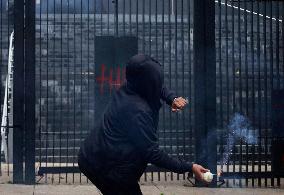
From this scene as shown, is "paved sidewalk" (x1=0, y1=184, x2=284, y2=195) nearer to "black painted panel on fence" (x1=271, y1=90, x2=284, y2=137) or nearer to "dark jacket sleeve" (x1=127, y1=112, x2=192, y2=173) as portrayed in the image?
"black painted panel on fence" (x1=271, y1=90, x2=284, y2=137)

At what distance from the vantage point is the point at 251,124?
10.1 meters

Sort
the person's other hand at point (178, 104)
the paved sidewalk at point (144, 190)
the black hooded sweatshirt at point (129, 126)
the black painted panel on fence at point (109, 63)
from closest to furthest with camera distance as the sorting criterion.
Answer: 1. the black hooded sweatshirt at point (129, 126)
2. the person's other hand at point (178, 104)
3. the paved sidewalk at point (144, 190)
4. the black painted panel on fence at point (109, 63)

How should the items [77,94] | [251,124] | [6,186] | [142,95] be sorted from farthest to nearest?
1. [77,94]
2. [251,124]
3. [6,186]
4. [142,95]

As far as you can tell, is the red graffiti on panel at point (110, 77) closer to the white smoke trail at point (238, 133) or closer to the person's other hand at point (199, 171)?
the white smoke trail at point (238, 133)

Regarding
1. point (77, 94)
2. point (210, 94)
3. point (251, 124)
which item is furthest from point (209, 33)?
point (77, 94)

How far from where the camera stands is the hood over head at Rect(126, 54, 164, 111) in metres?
4.92

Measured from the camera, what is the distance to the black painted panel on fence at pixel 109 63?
9867mm

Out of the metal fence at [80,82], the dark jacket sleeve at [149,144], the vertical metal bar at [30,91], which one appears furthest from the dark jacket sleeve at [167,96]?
the vertical metal bar at [30,91]

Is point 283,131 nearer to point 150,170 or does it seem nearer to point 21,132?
point 150,170

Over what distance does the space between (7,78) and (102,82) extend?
3.23 m

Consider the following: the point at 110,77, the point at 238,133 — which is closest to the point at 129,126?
the point at 110,77

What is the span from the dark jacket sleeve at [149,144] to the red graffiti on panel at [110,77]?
16.9ft

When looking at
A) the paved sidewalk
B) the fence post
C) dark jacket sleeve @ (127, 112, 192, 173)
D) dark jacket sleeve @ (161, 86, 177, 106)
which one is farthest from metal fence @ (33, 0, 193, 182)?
dark jacket sleeve @ (127, 112, 192, 173)

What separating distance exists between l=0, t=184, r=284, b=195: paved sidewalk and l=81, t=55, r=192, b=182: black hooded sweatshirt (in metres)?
4.00
